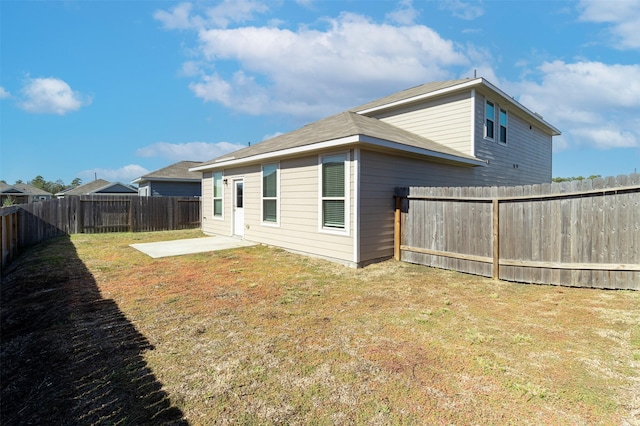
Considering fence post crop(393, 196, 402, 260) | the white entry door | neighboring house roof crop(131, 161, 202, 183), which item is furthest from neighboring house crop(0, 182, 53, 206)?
fence post crop(393, 196, 402, 260)

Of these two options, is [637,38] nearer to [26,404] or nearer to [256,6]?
[256,6]

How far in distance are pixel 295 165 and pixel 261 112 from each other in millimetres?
16745

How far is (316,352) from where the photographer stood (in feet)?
10.4

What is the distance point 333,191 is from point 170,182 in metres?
18.8

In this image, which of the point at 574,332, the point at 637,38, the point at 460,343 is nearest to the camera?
the point at 460,343

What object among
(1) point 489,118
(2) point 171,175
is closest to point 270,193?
(1) point 489,118

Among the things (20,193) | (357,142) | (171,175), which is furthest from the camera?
(20,193)

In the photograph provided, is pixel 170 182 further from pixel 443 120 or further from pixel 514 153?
pixel 514 153

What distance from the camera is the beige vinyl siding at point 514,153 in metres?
11.2

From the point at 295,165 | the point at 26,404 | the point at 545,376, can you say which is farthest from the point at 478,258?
the point at 26,404

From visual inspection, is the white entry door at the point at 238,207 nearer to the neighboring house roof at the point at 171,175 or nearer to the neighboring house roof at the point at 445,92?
the neighboring house roof at the point at 445,92

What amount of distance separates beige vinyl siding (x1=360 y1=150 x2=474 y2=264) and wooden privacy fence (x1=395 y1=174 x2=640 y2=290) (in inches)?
22.9

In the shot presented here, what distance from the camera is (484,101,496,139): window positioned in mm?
11375

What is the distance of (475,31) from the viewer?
13.0 m
